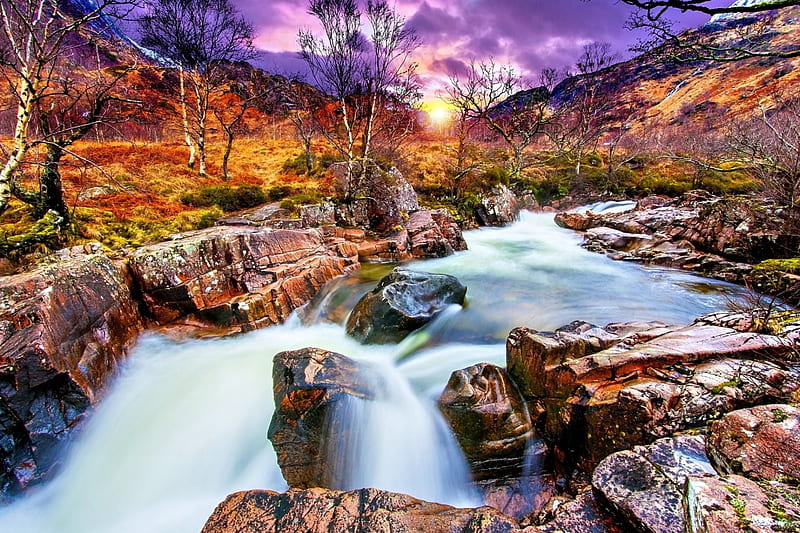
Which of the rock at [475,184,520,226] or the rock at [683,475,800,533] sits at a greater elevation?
the rock at [475,184,520,226]

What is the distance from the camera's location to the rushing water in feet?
10.6

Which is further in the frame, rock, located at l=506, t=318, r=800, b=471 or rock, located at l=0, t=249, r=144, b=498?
rock, located at l=0, t=249, r=144, b=498

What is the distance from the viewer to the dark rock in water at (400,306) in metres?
5.37

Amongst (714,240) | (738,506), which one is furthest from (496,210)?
(738,506)

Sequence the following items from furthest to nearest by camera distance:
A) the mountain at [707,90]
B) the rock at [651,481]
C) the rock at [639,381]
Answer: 1. the mountain at [707,90]
2. the rock at [639,381]
3. the rock at [651,481]

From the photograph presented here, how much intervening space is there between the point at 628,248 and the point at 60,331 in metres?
14.1

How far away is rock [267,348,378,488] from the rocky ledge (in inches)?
313

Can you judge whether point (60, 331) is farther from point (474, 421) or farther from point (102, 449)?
point (474, 421)

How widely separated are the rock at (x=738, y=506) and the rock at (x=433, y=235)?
8.78 metres

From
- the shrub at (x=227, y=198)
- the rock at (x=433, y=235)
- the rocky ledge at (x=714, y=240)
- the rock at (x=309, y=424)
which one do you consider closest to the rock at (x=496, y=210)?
the rock at (x=433, y=235)

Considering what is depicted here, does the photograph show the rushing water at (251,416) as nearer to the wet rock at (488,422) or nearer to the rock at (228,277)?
the wet rock at (488,422)

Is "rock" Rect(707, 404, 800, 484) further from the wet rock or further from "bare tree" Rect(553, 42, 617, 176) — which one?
"bare tree" Rect(553, 42, 617, 176)

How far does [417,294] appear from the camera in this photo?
19.5 feet

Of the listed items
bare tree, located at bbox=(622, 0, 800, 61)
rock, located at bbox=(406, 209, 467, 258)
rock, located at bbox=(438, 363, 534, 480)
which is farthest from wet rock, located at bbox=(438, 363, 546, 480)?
rock, located at bbox=(406, 209, 467, 258)
